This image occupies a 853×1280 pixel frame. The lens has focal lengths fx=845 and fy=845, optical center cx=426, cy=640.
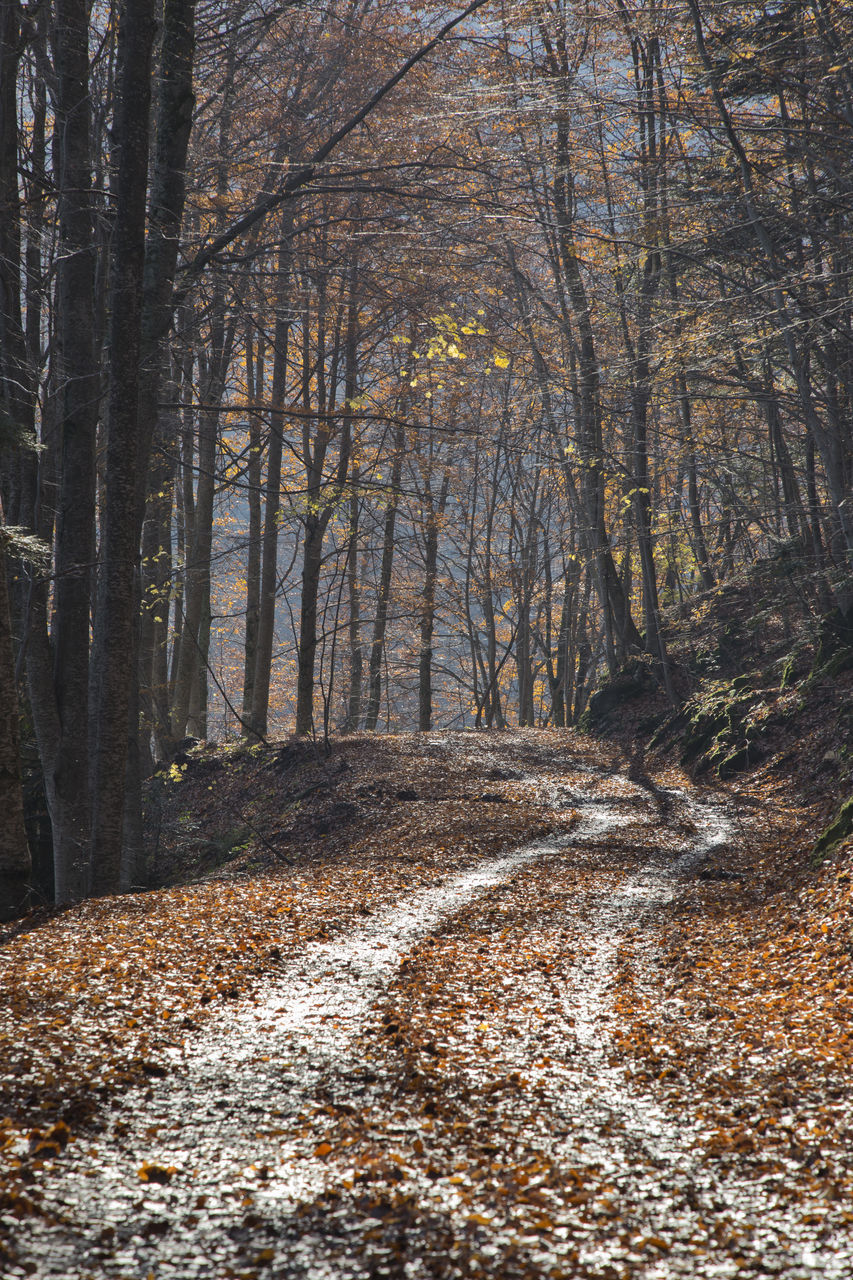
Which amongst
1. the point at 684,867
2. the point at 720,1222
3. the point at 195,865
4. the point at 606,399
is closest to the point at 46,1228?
the point at 720,1222

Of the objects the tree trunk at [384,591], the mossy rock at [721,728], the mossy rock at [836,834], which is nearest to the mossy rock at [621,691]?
the mossy rock at [721,728]

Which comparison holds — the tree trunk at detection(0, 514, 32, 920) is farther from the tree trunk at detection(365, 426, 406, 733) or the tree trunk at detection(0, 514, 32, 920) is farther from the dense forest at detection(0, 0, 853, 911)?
the tree trunk at detection(365, 426, 406, 733)

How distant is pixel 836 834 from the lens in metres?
8.28

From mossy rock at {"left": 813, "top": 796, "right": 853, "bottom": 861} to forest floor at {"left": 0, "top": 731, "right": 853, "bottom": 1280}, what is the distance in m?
0.18

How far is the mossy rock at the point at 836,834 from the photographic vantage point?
817 centimetres

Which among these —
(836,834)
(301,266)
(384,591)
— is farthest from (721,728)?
(384,591)

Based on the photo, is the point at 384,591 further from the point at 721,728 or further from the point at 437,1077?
the point at 437,1077

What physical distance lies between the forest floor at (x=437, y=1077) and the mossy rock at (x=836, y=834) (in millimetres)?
178

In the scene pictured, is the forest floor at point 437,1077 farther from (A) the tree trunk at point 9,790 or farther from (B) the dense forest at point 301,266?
(B) the dense forest at point 301,266

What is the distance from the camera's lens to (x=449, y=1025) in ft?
15.5

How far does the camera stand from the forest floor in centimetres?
280

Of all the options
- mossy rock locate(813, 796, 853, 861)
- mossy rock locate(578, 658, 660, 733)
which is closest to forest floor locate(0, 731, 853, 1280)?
mossy rock locate(813, 796, 853, 861)

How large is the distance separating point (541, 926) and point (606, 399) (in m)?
18.7

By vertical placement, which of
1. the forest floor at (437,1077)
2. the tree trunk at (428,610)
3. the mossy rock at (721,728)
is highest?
the tree trunk at (428,610)
